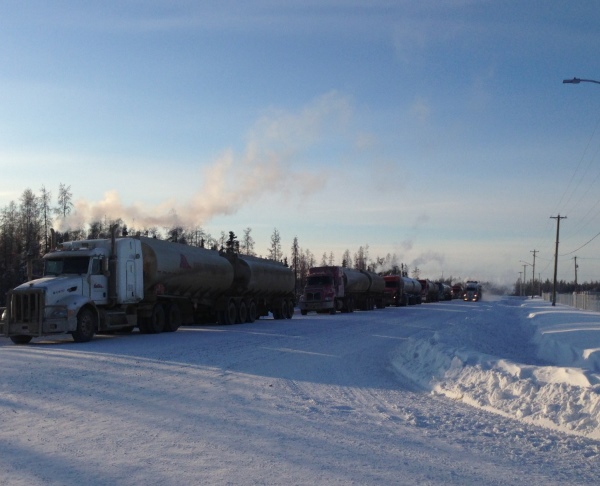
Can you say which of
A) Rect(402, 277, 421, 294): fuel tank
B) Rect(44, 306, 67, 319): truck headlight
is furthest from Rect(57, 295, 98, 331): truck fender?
Rect(402, 277, 421, 294): fuel tank

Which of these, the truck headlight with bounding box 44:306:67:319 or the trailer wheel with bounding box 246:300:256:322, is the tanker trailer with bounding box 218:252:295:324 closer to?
the trailer wheel with bounding box 246:300:256:322

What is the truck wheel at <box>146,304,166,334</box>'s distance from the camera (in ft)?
80.7

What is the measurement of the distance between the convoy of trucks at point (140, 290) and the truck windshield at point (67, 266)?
1.2 inches

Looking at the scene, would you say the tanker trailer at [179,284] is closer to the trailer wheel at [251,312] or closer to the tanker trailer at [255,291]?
the tanker trailer at [255,291]

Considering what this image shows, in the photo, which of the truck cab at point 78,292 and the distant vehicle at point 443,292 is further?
the distant vehicle at point 443,292

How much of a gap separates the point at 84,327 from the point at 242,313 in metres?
11.9

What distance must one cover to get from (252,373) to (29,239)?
58.3 m

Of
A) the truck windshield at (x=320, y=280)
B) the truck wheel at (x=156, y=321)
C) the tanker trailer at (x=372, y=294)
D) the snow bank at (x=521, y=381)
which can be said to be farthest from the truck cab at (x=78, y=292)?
the tanker trailer at (x=372, y=294)

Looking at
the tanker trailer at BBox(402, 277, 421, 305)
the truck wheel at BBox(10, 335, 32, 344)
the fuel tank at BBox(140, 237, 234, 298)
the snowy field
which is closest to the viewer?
the snowy field

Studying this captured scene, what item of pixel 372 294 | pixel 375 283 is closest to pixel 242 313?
pixel 372 294

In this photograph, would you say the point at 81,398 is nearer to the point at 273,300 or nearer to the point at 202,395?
the point at 202,395

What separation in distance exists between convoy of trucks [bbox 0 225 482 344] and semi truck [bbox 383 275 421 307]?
90.3 ft

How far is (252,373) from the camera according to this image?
45.2 feet

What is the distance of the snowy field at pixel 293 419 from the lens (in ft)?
22.4
